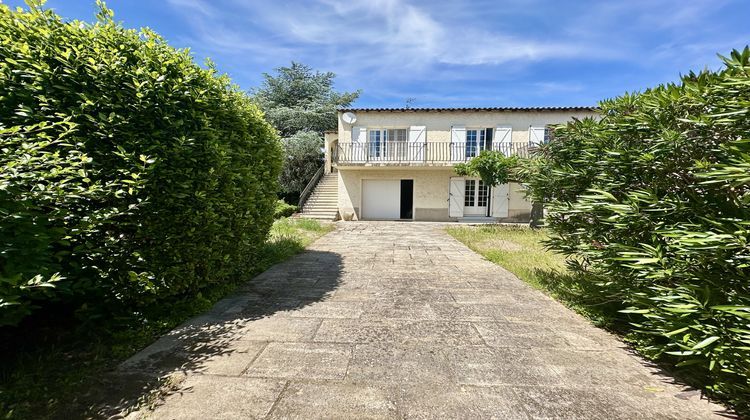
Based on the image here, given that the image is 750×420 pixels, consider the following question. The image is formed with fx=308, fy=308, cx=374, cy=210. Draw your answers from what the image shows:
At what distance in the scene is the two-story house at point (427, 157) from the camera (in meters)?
14.3

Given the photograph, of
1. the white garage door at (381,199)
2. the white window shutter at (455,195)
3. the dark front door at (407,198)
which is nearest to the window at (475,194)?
the white window shutter at (455,195)

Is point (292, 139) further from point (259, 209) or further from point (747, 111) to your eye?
point (747, 111)

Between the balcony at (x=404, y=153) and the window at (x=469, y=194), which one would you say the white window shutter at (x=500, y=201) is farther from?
the balcony at (x=404, y=153)

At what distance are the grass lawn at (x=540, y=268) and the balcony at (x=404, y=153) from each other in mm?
4897

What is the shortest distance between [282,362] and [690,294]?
2.86 m

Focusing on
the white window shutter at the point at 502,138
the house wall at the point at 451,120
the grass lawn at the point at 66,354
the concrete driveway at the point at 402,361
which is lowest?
the concrete driveway at the point at 402,361

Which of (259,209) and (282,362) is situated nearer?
(282,362)

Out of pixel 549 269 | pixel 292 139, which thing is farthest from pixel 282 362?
pixel 292 139

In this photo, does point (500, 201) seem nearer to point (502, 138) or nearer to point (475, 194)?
point (475, 194)

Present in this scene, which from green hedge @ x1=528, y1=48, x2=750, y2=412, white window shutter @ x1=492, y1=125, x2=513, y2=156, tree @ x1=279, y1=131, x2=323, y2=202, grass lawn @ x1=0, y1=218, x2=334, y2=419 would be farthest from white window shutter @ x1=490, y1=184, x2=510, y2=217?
grass lawn @ x1=0, y1=218, x2=334, y2=419

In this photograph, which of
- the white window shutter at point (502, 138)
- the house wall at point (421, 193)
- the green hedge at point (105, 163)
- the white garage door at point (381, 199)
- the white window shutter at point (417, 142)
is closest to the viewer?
the green hedge at point (105, 163)

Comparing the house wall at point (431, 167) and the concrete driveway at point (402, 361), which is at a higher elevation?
the house wall at point (431, 167)

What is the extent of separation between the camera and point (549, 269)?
17.7 ft

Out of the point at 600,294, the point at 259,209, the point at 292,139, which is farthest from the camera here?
the point at 292,139
